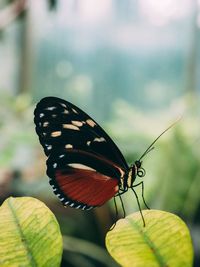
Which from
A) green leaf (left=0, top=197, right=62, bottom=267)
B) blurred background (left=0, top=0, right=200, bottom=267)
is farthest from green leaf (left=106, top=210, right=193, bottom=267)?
blurred background (left=0, top=0, right=200, bottom=267)

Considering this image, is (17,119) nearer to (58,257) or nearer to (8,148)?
(8,148)

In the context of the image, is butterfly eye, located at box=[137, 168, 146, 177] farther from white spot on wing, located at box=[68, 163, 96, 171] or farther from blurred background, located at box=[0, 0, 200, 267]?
blurred background, located at box=[0, 0, 200, 267]

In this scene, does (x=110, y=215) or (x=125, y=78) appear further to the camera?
(x=125, y=78)

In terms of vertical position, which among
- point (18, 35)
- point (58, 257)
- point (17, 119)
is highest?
point (58, 257)

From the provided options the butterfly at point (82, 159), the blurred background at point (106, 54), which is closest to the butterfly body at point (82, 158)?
the butterfly at point (82, 159)

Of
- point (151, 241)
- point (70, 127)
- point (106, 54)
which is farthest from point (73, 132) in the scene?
point (106, 54)

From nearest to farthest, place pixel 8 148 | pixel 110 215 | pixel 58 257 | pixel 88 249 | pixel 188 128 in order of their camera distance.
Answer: pixel 58 257 < pixel 8 148 < pixel 88 249 < pixel 110 215 < pixel 188 128

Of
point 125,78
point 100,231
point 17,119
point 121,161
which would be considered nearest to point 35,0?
point 125,78

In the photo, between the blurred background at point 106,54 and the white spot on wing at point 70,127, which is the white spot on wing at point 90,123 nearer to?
the white spot on wing at point 70,127
